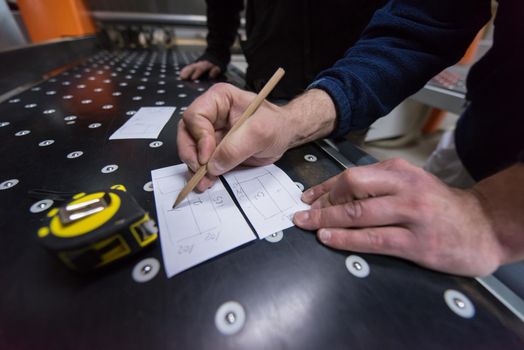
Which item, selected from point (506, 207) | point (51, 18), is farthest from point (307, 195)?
point (51, 18)

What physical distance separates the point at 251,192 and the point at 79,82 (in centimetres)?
92

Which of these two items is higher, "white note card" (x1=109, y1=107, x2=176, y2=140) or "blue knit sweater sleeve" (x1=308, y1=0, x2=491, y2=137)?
"blue knit sweater sleeve" (x1=308, y1=0, x2=491, y2=137)

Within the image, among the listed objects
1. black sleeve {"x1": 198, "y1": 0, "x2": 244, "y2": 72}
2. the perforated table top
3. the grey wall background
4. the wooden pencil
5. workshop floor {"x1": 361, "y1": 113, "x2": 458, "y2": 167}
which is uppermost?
the grey wall background

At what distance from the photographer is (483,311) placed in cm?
24

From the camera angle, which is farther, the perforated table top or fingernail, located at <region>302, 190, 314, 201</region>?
fingernail, located at <region>302, 190, 314, 201</region>

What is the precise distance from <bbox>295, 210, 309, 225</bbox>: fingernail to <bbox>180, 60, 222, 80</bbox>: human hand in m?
0.86

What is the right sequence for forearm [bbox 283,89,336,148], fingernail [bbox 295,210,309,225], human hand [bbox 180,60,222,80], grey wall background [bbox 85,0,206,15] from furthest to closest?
grey wall background [bbox 85,0,206,15] → human hand [bbox 180,60,222,80] → forearm [bbox 283,89,336,148] → fingernail [bbox 295,210,309,225]

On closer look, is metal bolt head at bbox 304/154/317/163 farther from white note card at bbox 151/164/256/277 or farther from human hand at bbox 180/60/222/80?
human hand at bbox 180/60/222/80

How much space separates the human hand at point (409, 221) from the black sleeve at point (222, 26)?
99 centimetres

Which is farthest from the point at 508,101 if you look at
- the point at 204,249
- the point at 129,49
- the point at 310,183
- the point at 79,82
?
the point at 129,49

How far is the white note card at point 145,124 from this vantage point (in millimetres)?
494

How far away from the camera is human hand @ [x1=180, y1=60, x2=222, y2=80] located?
929 millimetres

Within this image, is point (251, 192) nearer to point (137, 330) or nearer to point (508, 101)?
point (137, 330)

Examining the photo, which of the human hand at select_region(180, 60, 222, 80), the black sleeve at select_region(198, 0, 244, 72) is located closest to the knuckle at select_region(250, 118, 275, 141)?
the human hand at select_region(180, 60, 222, 80)
